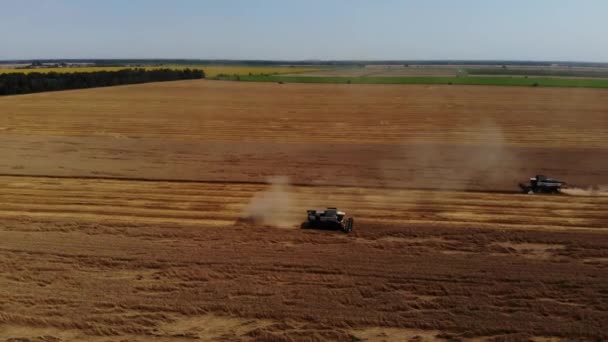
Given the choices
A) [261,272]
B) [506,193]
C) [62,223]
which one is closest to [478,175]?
[506,193]

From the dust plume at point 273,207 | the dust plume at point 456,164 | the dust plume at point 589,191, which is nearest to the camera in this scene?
the dust plume at point 273,207

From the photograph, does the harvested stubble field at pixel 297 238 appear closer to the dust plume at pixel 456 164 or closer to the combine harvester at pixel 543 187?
the dust plume at pixel 456 164

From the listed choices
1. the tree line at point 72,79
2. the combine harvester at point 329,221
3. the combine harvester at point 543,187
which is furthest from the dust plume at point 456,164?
the tree line at point 72,79

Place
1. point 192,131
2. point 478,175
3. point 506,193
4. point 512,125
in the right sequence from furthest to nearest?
point 512,125 → point 192,131 → point 478,175 → point 506,193

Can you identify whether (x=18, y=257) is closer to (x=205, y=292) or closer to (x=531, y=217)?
(x=205, y=292)

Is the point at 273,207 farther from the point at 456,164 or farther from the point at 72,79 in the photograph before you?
the point at 72,79
